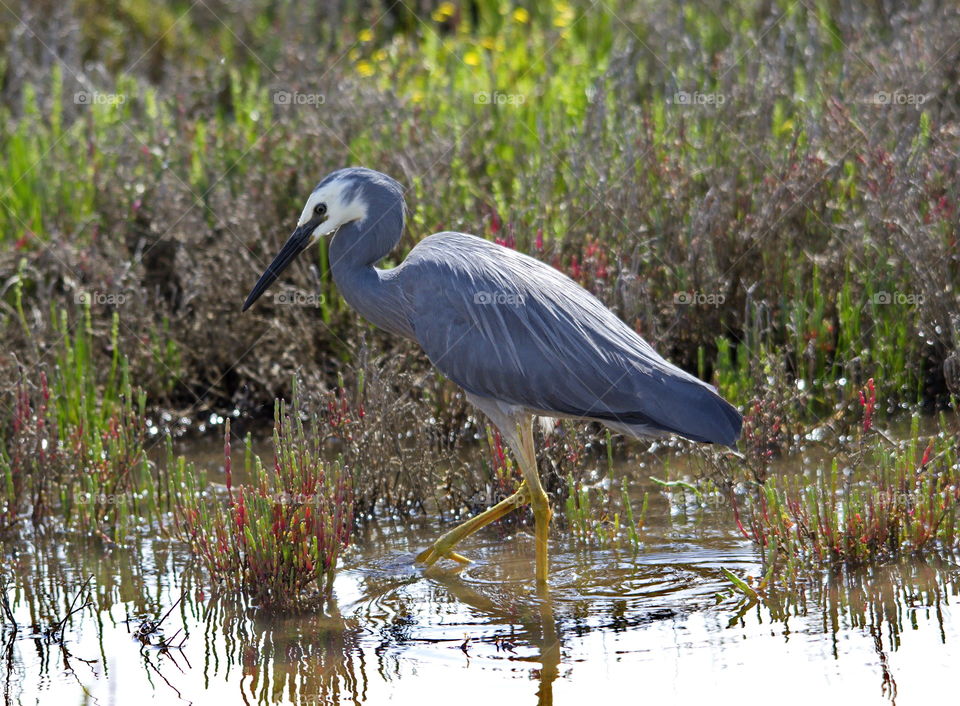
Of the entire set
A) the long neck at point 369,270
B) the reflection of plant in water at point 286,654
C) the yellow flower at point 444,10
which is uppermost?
the yellow flower at point 444,10

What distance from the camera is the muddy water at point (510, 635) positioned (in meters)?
3.85

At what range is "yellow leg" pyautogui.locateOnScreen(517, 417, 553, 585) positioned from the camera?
16.0ft

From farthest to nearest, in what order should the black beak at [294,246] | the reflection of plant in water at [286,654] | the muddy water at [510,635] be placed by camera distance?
the black beak at [294,246] → the reflection of plant in water at [286,654] → the muddy water at [510,635]

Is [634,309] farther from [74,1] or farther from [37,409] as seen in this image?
[74,1]

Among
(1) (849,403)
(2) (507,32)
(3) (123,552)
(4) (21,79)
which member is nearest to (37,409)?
(3) (123,552)

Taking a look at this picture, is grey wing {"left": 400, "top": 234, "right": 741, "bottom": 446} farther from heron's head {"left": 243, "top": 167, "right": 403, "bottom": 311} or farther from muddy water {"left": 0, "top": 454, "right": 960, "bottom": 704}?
muddy water {"left": 0, "top": 454, "right": 960, "bottom": 704}

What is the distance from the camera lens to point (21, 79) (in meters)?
9.52

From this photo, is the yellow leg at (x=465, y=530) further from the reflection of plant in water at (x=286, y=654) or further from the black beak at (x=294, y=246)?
the black beak at (x=294, y=246)

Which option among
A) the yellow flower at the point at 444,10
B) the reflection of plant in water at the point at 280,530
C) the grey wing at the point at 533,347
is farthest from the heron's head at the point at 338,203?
the yellow flower at the point at 444,10

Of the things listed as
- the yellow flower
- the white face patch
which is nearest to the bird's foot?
the white face patch

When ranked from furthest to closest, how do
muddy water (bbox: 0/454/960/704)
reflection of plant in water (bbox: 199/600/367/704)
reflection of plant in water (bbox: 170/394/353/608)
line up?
reflection of plant in water (bbox: 170/394/353/608) < reflection of plant in water (bbox: 199/600/367/704) < muddy water (bbox: 0/454/960/704)

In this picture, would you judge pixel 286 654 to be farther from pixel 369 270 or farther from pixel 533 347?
pixel 369 270

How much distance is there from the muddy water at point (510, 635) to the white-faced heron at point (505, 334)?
32 centimetres

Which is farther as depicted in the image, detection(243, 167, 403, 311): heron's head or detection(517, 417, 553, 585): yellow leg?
detection(243, 167, 403, 311): heron's head
